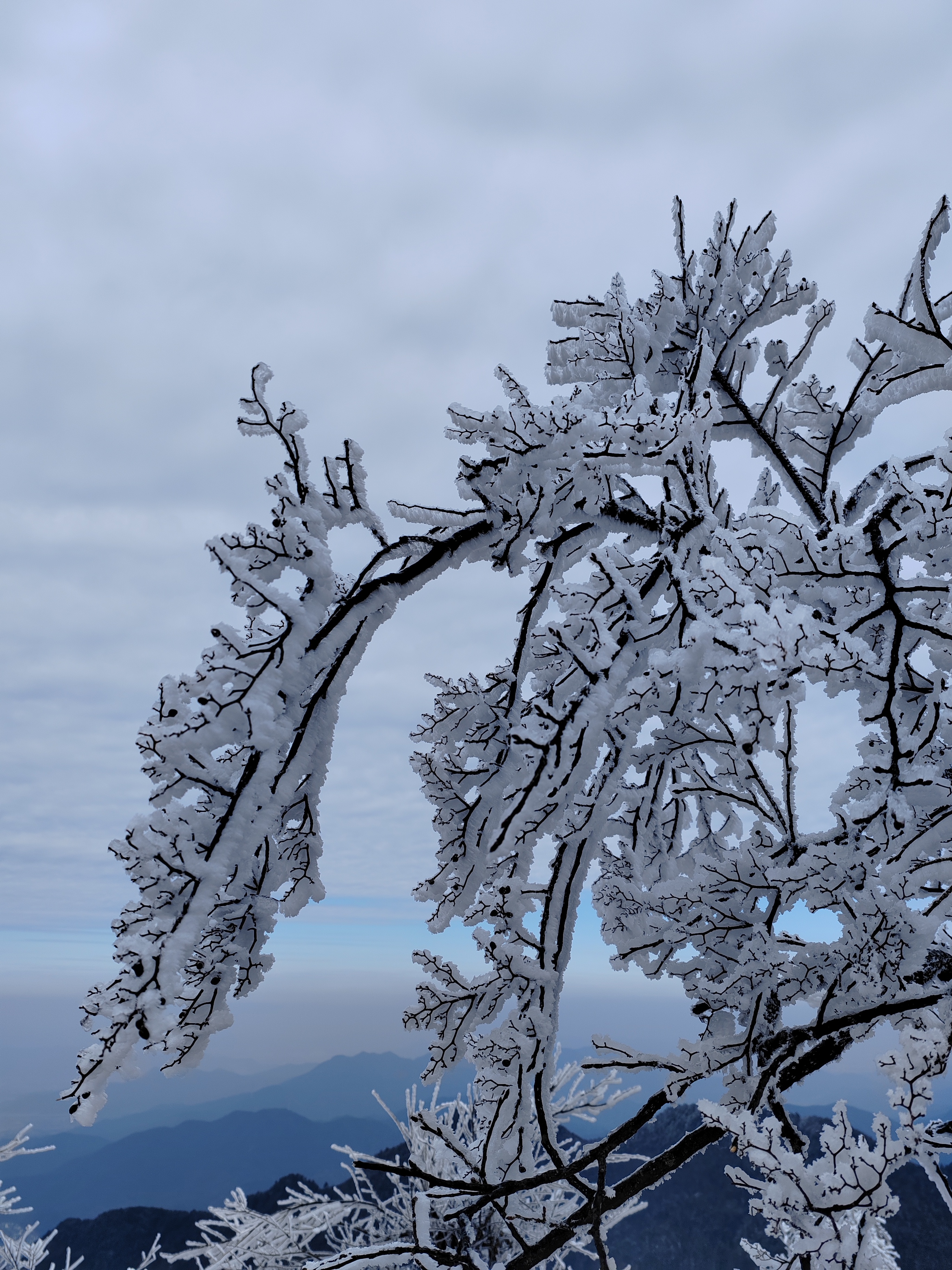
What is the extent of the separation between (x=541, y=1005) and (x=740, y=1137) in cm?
42

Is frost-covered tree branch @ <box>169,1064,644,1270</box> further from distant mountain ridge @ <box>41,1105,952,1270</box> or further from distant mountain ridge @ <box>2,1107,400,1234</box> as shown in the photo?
distant mountain ridge @ <box>2,1107,400,1234</box>

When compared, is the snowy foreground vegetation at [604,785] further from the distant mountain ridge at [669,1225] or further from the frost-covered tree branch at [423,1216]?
the distant mountain ridge at [669,1225]

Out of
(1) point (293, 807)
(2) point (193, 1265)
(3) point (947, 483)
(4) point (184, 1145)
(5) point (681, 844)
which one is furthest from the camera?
(4) point (184, 1145)

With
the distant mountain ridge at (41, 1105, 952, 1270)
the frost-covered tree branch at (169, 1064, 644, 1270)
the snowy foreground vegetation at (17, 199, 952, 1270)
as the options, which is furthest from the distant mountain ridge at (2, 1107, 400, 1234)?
the snowy foreground vegetation at (17, 199, 952, 1270)

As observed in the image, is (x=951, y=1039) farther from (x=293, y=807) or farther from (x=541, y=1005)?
(x=293, y=807)

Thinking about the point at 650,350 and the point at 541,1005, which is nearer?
the point at 541,1005

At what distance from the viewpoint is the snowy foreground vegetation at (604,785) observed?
49.4 inches

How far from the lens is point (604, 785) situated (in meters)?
1.52

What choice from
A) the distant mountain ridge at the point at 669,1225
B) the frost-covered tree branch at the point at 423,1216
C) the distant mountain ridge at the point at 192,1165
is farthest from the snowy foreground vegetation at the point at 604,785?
the distant mountain ridge at the point at 192,1165

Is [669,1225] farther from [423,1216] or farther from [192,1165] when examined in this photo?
[192,1165]

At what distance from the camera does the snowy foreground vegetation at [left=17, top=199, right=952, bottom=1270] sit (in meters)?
1.25

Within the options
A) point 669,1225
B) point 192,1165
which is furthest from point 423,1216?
point 192,1165

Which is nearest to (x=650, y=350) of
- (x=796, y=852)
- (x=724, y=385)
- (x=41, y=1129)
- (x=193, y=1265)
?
(x=724, y=385)

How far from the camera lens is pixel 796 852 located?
2.05 metres
